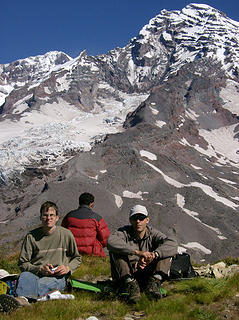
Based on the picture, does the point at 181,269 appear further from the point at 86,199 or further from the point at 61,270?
the point at 86,199

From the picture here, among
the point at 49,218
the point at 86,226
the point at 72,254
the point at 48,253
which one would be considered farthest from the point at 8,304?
the point at 86,226

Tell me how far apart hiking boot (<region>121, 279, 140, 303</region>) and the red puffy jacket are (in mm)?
4313

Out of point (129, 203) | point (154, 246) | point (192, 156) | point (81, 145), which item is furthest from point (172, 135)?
point (154, 246)

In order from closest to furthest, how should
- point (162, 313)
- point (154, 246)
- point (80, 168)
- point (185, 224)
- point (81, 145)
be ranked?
point (162, 313) < point (154, 246) < point (185, 224) < point (80, 168) < point (81, 145)

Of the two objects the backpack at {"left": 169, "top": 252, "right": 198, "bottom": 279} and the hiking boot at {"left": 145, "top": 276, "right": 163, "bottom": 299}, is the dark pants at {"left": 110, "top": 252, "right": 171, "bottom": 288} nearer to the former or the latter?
the hiking boot at {"left": 145, "top": 276, "right": 163, "bottom": 299}

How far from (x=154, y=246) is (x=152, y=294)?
1271 mm

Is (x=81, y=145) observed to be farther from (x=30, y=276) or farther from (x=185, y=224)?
(x=30, y=276)

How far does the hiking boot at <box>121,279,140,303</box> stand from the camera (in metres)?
6.68

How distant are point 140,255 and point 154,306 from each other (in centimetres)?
118

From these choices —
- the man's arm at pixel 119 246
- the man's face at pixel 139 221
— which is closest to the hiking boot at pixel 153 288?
the man's arm at pixel 119 246

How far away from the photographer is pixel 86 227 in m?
11.3

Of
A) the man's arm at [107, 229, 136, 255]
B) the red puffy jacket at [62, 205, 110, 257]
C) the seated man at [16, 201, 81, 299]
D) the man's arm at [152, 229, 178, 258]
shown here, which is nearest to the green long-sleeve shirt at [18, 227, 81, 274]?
the seated man at [16, 201, 81, 299]

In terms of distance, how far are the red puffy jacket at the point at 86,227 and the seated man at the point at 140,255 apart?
11.3ft

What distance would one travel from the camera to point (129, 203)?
71.2 meters
